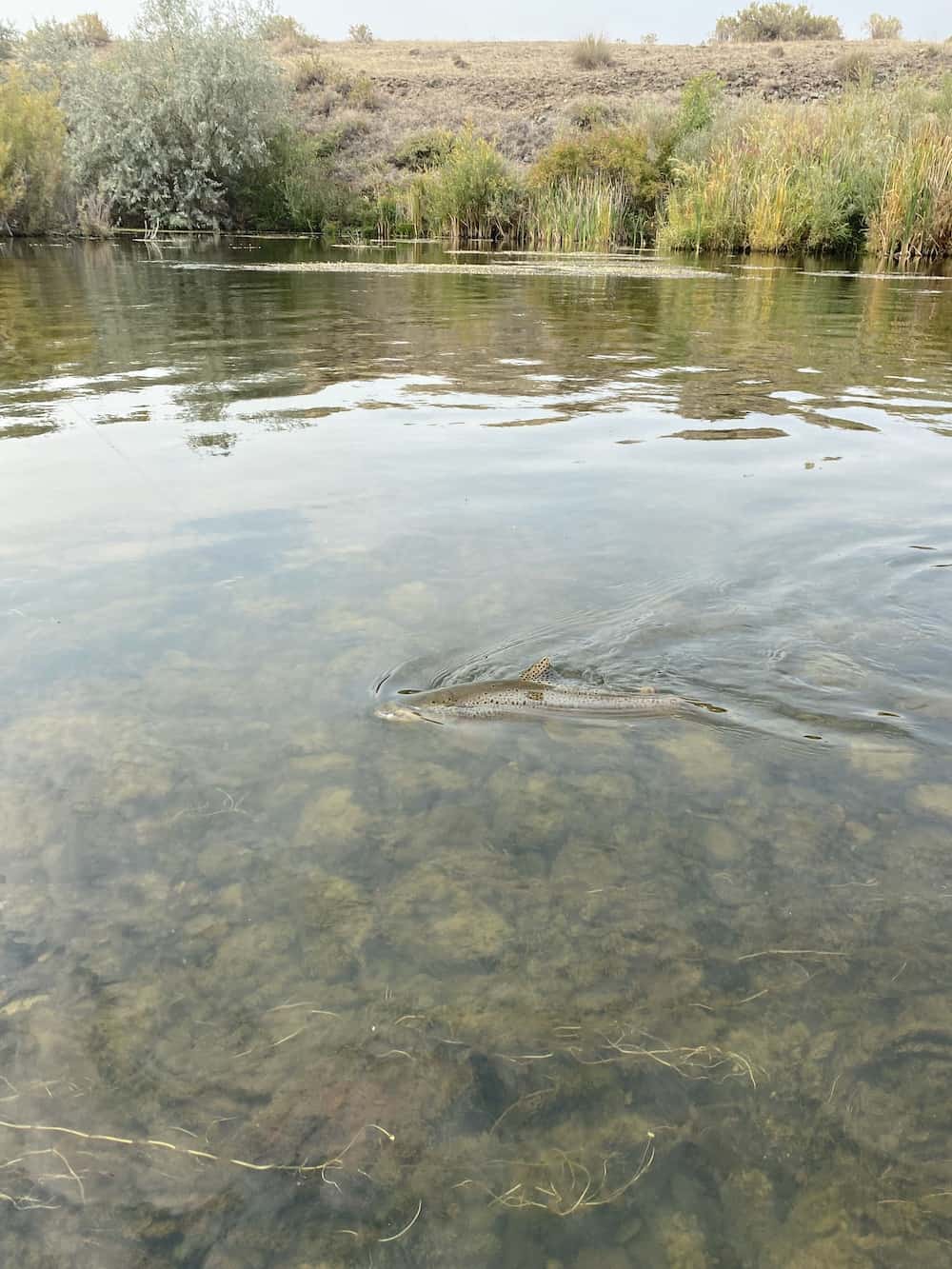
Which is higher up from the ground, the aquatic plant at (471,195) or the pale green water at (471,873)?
the aquatic plant at (471,195)

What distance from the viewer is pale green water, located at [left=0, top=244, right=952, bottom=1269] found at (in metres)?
1.35

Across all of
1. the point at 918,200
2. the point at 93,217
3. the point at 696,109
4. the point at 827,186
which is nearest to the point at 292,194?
the point at 93,217

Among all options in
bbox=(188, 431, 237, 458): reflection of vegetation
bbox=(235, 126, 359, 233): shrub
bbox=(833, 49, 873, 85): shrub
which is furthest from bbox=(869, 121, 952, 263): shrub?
bbox=(833, 49, 873, 85): shrub

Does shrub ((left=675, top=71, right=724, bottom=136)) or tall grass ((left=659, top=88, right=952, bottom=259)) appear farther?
shrub ((left=675, top=71, right=724, bottom=136))

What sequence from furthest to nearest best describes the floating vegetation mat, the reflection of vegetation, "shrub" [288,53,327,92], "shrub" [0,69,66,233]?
"shrub" [288,53,327,92]
"shrub" [0,69,66,233]
the floating vegetation mat
the reflection of vegetation

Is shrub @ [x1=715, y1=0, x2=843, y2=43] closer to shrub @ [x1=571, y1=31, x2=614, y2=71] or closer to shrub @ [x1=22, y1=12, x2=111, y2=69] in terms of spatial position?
shrub @ [x1=571, y1=31, x2=614, y2=71]

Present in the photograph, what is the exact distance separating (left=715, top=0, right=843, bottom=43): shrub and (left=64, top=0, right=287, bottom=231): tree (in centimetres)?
3855

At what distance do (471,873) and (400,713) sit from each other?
752mm

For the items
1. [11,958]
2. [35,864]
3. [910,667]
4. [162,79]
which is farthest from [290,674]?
[162,79]

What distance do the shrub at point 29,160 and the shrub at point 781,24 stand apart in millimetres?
47174

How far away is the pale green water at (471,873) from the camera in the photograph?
53.1 inches

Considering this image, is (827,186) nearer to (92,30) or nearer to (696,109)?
(696,109)

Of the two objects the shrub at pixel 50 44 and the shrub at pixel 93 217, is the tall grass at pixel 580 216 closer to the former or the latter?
the shrub at pixel 93 217

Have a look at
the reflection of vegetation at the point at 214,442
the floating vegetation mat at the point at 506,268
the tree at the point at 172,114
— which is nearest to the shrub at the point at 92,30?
the tree at the point at 172,114
